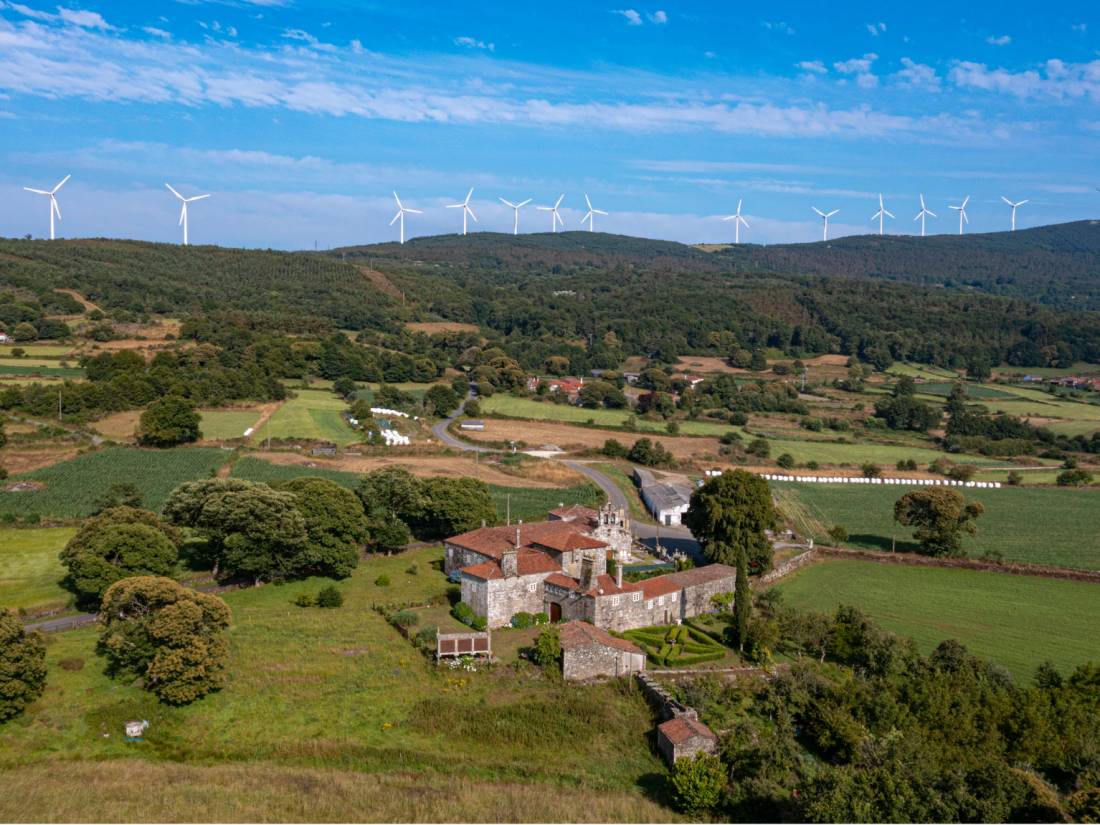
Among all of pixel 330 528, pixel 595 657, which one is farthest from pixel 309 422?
pixel 595 657

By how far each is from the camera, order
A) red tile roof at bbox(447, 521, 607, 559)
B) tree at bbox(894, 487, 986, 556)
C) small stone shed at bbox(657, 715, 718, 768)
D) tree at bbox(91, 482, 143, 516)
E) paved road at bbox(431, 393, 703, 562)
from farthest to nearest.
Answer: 1. paved road at bbox(431, 393, 703, 562)
2. tree at bbox(91, 482, 143, 516)
3. tree at bbox(894, 487, 986, 556)
4. red tile roof at bbox(447, 521, 607, 559)
5. small stone shed at bbox(657, 715, 718, 768)

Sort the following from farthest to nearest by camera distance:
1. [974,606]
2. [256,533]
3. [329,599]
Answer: [974,606] < [256,533] < [329,599]

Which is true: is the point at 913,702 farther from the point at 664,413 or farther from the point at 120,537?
the point at 664,413

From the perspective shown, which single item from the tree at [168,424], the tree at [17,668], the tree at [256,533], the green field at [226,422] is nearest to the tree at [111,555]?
the tree at [256,533]

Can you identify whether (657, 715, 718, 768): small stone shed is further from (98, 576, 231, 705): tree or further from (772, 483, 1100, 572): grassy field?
(772, 483, 1100, 572): grassy field

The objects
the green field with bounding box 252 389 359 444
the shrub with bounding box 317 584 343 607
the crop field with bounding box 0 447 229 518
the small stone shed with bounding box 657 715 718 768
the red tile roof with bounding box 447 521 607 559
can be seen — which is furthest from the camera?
the green field with bounding box 252 389 359 444

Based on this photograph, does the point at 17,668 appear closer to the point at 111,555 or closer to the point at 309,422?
the point at 111,555

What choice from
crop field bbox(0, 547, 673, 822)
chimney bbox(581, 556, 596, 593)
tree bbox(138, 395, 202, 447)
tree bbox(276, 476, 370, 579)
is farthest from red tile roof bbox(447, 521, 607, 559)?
tree bbox(138, 395, 202, 447)
